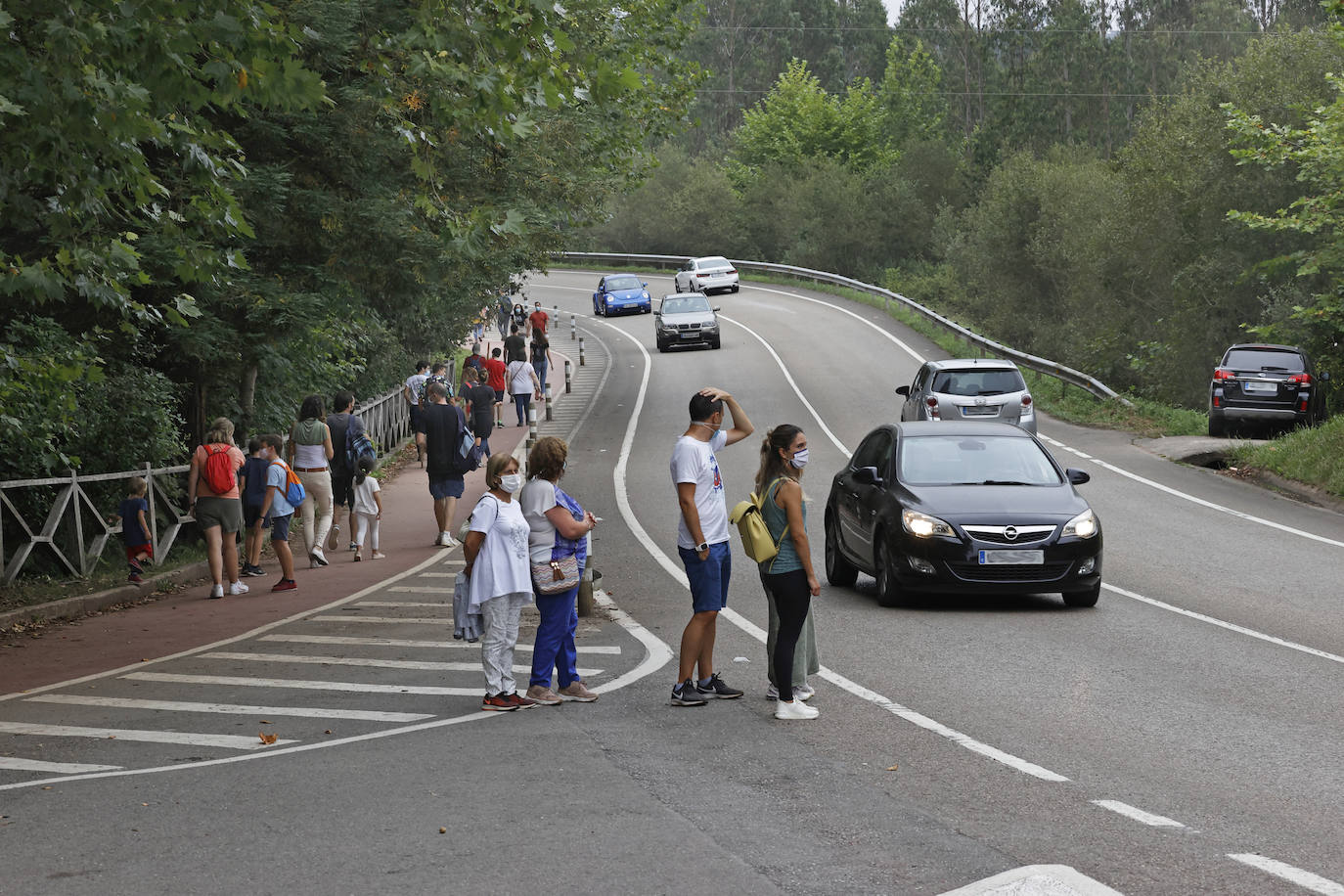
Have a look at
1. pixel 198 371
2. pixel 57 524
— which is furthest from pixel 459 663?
pixel 198 371

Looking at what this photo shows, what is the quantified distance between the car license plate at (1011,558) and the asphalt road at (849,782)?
1.57ft

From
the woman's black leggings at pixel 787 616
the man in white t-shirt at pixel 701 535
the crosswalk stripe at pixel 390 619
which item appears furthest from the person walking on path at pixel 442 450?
the woman's black leggings at pixel 787 616

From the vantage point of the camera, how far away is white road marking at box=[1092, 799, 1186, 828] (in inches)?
262

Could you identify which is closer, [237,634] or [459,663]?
[459,663]

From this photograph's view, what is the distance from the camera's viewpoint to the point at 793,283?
68312mm

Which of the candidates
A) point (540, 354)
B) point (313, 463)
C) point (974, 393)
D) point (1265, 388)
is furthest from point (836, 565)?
point (540, 354)

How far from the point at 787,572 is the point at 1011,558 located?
14.1 feet

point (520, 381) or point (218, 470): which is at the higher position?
point (520, 381)

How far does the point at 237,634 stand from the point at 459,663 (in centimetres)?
278

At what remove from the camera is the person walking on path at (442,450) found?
18.2 m

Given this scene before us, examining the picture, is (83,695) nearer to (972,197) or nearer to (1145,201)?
(1145,201)

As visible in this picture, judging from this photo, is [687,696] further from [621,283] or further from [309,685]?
[621,283]

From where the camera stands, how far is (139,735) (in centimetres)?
935

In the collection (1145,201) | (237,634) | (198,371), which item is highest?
(1145,201)
